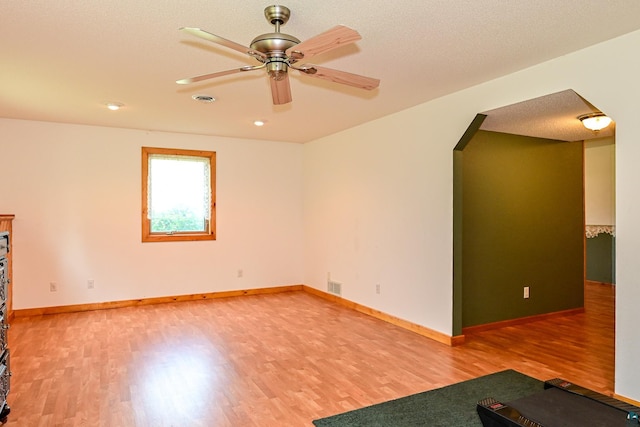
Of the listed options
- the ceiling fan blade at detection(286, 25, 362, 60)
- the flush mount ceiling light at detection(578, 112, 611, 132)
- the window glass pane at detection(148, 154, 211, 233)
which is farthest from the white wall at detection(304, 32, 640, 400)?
the ceiling fan blade at detection(286, 25, 362, 60)

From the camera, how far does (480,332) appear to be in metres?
4.37

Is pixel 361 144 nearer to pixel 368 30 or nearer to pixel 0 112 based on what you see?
Answer: pixel 368 30

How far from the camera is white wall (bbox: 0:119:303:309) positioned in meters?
5.06

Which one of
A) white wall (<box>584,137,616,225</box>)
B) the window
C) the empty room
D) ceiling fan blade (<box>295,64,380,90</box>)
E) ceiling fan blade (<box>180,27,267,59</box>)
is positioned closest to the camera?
ceiling fan blade (<box>180,27,267,59</box>)

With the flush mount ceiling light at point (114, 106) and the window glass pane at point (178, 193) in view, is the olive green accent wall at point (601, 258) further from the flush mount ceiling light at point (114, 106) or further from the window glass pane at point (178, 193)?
the flush mount ceiling light at point (114, 106)

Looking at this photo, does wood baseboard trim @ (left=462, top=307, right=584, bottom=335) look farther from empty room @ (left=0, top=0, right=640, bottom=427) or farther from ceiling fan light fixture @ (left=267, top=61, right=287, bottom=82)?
ceiling fan light fixture @ (left=267, top=61, right=287, bottom=82)

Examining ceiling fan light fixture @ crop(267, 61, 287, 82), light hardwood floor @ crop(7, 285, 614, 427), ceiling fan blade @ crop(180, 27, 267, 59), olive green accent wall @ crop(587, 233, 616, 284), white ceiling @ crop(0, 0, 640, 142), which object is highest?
white ceiling @ crop(0, 0, 640, 142)

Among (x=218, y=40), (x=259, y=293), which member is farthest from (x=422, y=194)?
(x=259, y=293)

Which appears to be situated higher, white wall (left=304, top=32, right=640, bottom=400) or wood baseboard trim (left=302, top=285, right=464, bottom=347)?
white wall (left=304, top=32, right=640, bottom=400)

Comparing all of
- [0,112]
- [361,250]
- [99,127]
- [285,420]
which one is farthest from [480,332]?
[0,112]

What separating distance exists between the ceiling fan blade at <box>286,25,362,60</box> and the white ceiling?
29 cm

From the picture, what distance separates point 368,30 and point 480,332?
3297 millimetres

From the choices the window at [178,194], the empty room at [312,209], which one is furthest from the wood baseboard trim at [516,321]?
the window at [178,194]

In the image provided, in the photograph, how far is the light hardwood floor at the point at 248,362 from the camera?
262 cm
